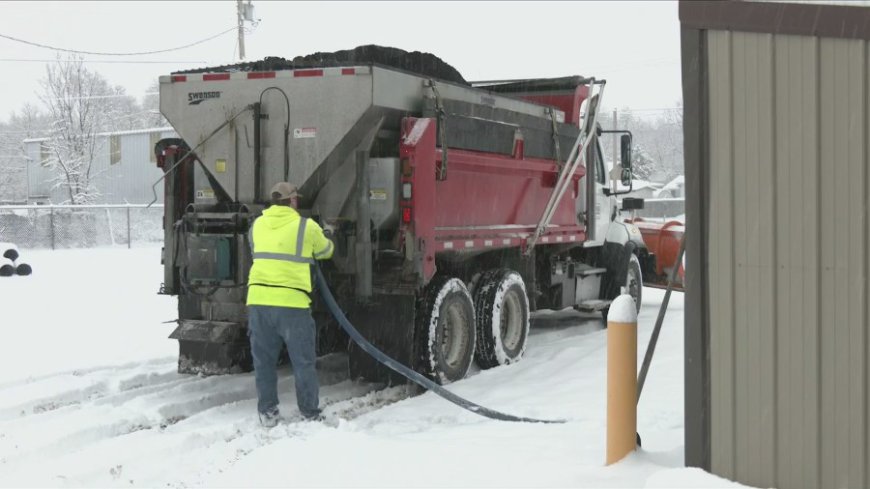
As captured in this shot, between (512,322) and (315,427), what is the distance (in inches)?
149

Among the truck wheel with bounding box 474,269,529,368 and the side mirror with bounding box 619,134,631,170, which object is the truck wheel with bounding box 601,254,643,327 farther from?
the truck wheel with bounding box 474,269,529,368

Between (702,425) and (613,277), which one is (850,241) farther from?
(613,277)

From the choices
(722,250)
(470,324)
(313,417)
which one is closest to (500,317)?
(470,324)

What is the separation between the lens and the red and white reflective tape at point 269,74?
8.03 m

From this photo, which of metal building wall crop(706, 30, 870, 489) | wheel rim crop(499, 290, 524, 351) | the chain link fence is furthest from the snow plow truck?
the chain link fence

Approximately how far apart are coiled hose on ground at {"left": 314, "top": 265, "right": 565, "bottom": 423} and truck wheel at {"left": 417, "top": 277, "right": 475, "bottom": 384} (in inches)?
21.3

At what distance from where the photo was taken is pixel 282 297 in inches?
291

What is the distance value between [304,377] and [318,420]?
13.3 inches

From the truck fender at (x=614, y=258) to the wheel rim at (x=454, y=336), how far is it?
4.26 m

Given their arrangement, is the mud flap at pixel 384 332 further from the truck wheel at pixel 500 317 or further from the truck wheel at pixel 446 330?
the truck wheel at pixel 500 317

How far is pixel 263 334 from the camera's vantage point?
24.7 ft

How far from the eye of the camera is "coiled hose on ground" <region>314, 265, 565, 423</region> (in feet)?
23.9

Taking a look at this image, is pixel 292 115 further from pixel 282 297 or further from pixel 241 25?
pixel 241 25

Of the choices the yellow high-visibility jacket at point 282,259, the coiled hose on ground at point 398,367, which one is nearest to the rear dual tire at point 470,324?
the coiled hose on ground at point 398,367
